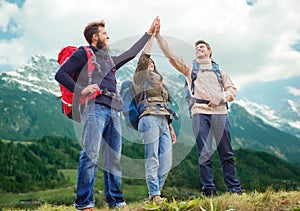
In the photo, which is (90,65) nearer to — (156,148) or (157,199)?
(156,148)

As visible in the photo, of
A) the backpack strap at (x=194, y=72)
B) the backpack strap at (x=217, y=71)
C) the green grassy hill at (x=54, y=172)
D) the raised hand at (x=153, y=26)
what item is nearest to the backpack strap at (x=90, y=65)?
the raised hand at (x=153, y=26)

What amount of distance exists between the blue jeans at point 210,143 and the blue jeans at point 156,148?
0.76 metres

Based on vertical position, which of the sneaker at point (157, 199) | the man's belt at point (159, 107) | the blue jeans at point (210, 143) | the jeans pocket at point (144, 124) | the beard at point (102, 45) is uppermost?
the beard at point (102, 45)

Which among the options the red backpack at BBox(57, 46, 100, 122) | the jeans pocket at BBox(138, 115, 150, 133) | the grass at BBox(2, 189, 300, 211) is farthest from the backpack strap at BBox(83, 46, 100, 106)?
the grass at BBox(2, 189, 300, 211)

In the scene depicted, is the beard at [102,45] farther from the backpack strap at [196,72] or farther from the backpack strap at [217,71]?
the backpack strap at [217,71]

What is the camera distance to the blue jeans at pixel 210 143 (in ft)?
21.9

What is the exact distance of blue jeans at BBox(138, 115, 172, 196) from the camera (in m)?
6.00

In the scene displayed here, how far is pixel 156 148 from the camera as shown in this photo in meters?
6.12

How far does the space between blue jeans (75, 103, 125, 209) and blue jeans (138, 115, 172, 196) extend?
54cm

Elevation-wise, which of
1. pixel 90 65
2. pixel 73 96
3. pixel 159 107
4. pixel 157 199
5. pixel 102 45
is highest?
pixel 102 45

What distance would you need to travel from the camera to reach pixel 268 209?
4.46 meters

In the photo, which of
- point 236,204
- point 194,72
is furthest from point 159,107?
point 236,204

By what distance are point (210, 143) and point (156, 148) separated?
1.32m

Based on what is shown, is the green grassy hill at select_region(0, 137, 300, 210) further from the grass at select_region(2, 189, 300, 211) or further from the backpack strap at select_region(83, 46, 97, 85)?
the grass at select_region(2, 189, 300, 211)
